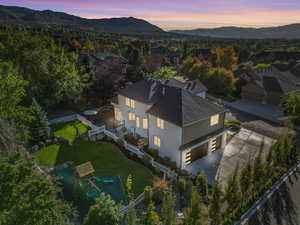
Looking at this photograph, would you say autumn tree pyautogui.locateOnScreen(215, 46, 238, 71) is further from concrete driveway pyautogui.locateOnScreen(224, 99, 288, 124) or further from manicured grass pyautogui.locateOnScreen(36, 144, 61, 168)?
manicured grass pyautogui.locateOnScreen(36, 144, 61, 168)

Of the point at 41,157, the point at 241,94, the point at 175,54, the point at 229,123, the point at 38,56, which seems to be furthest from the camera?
the point at 175,54

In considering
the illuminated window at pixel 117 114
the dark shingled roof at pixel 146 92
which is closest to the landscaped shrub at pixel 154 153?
the dark shingled roof at pixel 146 92

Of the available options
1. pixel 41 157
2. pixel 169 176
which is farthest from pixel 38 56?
pixel 169 176

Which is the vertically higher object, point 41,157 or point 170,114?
point 170,114

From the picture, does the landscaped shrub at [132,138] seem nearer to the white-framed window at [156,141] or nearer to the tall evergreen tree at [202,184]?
the white-framed window at [156,141]

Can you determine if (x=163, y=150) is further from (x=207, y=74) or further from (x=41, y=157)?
(x=207, y=74)

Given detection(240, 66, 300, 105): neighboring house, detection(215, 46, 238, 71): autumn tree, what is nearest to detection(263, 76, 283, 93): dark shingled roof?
detection(240, 66, 300, 105): neighboring house

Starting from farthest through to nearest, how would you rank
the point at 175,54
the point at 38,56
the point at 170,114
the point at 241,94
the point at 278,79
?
the point at 175,54 → the point at 241,94 → the point at 278,79 → the point at 38,56 → the point at 170,114
